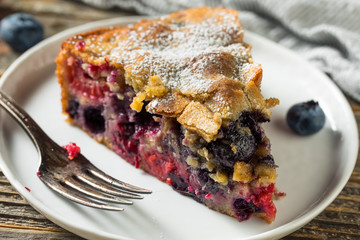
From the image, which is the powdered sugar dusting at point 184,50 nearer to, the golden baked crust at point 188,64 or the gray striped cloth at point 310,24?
the golden baked crust at point 188,64

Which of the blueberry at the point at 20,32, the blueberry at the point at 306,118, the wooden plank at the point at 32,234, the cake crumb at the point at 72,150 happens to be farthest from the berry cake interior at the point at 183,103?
the blueberry at the point at 20,32

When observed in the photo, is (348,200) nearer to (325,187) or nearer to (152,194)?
(325,187)

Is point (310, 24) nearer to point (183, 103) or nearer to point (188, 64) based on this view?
point (188, 64)

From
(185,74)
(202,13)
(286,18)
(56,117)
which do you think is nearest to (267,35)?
(286,18)

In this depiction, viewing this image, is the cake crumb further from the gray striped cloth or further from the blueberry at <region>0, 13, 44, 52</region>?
the gray striped cloth

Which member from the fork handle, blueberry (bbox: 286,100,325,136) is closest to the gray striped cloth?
blueberry (bbox: 286,100,325,136)

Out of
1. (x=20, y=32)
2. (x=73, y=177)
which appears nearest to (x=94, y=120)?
(x=73, y=177)
